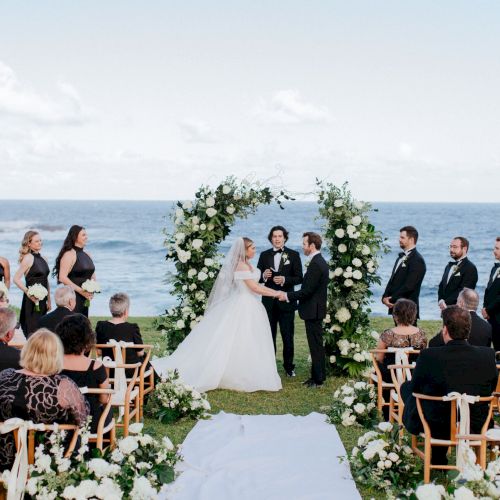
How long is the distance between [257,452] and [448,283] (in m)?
3.75

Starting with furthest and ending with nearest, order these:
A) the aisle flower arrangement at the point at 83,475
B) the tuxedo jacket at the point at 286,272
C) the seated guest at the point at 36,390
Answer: the tuxedo jacket at the point at 286,272 → the seated guest at the point at 36,390 → the aisle flower arrangement at the point at 83,475

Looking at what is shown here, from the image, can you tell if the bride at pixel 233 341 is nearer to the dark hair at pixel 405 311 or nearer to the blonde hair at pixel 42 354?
the dark hair at pixel 405 311

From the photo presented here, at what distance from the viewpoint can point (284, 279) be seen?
989 centimetres

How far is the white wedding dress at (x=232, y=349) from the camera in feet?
30.2

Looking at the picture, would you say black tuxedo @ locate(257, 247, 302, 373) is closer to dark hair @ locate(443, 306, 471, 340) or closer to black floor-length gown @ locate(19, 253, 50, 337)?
black floor-length gown @ locate(19, 253, 50, 337)

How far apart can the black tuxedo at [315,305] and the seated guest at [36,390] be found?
5.04 metres

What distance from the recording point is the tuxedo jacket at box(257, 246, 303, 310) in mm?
9992

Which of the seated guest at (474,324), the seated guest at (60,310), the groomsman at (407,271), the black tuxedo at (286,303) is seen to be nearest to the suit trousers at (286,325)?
the black tuxedo at (286,303)

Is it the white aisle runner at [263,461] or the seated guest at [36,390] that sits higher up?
the seated guest at [36,390]

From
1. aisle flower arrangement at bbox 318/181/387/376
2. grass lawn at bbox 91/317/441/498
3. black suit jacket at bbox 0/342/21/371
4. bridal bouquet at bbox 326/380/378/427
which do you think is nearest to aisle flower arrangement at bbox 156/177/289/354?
aisle flower arrangement at bbox 318/181/387/376

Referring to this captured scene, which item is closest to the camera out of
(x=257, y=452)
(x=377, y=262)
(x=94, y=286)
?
(x=257, y=452)

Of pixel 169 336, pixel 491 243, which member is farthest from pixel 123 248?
pixel 169 336

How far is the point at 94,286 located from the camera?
9.23m

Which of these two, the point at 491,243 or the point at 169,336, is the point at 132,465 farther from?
the point at 491,243
